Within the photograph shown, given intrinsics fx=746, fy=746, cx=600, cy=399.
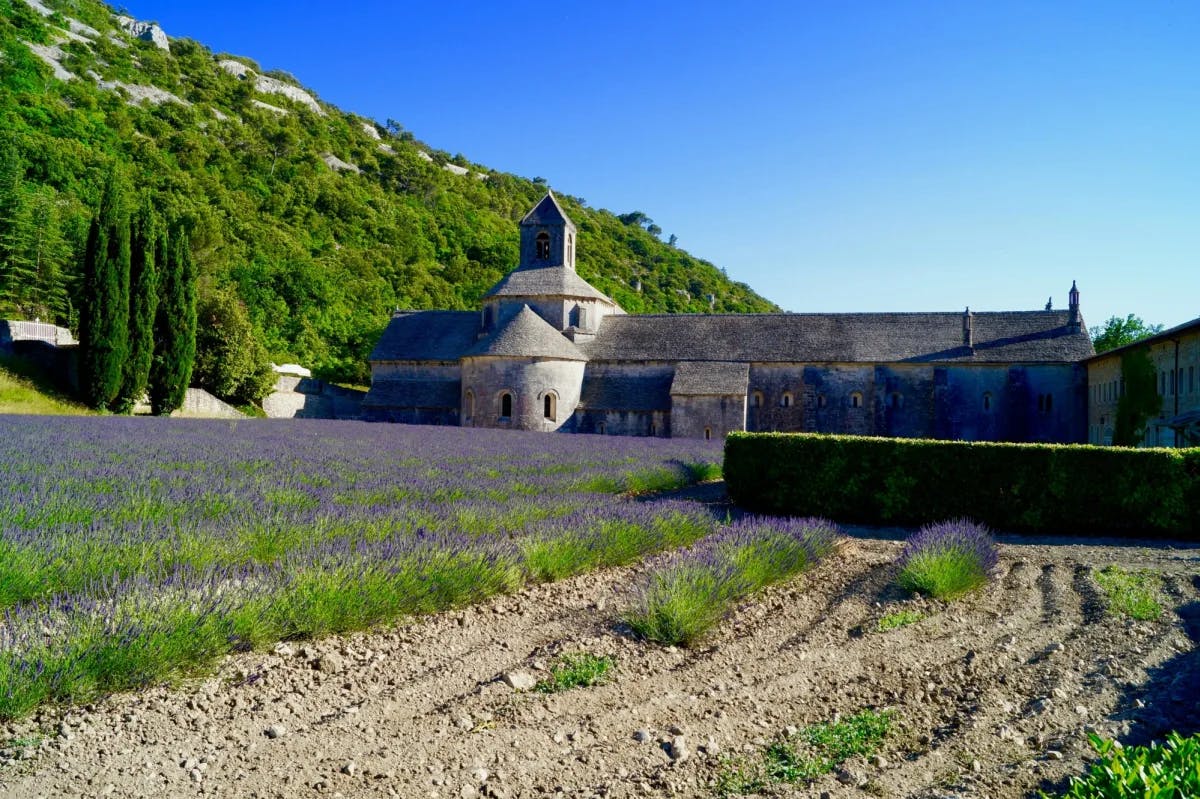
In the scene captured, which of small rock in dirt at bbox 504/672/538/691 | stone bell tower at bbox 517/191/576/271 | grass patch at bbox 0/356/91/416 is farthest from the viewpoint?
stone bell tower at bbox 517/191/576/271

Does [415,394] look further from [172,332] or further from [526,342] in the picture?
[172,332]

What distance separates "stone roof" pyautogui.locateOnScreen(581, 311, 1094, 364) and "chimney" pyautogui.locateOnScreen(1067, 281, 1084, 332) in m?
0.26

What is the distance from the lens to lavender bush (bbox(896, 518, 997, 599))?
8.21 m

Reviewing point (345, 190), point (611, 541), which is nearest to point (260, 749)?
point (611, 541)

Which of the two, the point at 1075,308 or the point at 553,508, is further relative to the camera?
the point at 1075,308

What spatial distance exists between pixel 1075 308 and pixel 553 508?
116ft

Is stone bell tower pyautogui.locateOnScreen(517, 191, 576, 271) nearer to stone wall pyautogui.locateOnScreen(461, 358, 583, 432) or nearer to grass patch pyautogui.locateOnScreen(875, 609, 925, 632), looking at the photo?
stone wall pyautogui.locateOnScreen(461, 358, 583, 432)

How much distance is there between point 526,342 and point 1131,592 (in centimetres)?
2995

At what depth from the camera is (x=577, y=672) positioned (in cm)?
554

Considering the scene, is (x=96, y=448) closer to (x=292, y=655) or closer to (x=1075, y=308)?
(x=292, y=655)

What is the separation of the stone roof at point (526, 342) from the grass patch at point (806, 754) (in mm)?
31953

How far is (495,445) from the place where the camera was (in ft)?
75.4

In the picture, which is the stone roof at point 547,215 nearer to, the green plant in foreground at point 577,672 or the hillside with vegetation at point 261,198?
the hillside with vegetation at point 261,198

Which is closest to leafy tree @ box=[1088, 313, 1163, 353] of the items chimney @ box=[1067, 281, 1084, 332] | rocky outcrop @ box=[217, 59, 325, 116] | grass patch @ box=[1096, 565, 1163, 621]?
chimney @ box=[1067, 281, 1084, 332]
